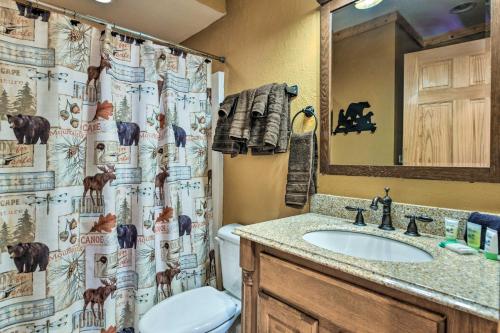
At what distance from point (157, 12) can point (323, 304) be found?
196 cm

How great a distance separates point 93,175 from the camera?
4.66 ft

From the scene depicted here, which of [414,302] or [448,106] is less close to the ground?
[448,106]

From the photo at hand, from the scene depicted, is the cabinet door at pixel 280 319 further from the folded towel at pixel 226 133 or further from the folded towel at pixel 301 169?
the folded towel at pixel 226 133

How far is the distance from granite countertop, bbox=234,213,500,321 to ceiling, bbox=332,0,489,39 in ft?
2.54

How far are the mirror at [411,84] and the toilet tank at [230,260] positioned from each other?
28.3 inches

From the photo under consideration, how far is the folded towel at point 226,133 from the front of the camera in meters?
1.59

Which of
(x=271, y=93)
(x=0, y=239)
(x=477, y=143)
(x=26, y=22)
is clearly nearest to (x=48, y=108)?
(x=26, y=22)

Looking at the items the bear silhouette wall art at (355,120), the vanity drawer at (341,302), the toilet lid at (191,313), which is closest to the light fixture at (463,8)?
the bear silhouette wall art at (355,120)

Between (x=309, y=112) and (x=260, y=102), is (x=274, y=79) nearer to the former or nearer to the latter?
(x=260, y=102)

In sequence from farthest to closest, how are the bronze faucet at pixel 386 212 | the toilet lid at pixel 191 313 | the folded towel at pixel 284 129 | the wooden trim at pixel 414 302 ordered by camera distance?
the folded towel at pixel 284 129 → the toilet lid at pixel 191 313 → the bronze faucet at pixel 386 212 → the wooden trim at pixel 414 302

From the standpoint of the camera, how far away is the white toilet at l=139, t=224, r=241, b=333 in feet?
3.96

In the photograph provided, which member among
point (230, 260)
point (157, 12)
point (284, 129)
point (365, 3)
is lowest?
point (230, 260)

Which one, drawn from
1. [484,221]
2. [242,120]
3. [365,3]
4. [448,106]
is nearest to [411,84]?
[448,106]

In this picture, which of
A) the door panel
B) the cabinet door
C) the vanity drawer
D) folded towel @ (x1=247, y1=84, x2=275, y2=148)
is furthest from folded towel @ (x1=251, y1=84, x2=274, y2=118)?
the cabinet door
